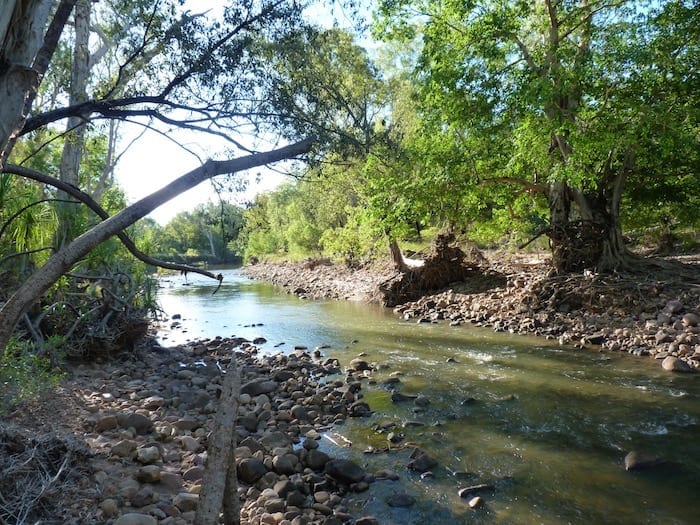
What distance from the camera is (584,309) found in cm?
1238

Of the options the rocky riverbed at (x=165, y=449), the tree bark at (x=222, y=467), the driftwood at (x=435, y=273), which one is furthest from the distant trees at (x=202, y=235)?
the driftwood at (x=435, y=273)

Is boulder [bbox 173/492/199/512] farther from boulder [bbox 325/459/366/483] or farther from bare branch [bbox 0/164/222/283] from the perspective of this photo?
bare branch [bbox 0/164/222/283]

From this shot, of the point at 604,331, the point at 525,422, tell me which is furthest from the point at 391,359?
the point at 604,331

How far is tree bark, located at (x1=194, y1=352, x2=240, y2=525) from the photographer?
2992 mm

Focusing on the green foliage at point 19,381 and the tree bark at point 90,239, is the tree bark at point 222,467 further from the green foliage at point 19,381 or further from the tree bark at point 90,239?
the green foliage at point 19,381

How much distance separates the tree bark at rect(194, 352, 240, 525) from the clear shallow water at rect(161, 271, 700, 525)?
163cm

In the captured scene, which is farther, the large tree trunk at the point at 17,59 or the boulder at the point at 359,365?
the boulder at the point at 359,365

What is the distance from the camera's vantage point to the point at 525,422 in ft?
21.4

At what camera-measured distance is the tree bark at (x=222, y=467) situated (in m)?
2.99

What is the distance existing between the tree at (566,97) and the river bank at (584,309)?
4.05 feet

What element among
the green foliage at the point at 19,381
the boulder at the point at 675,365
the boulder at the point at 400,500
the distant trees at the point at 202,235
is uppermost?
the distant trees at the point at 202,235

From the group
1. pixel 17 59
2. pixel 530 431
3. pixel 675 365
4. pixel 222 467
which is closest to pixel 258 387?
pixel 530 431

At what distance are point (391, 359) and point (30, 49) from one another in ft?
28.4

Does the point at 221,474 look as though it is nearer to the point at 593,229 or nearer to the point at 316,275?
the point at 593,229
